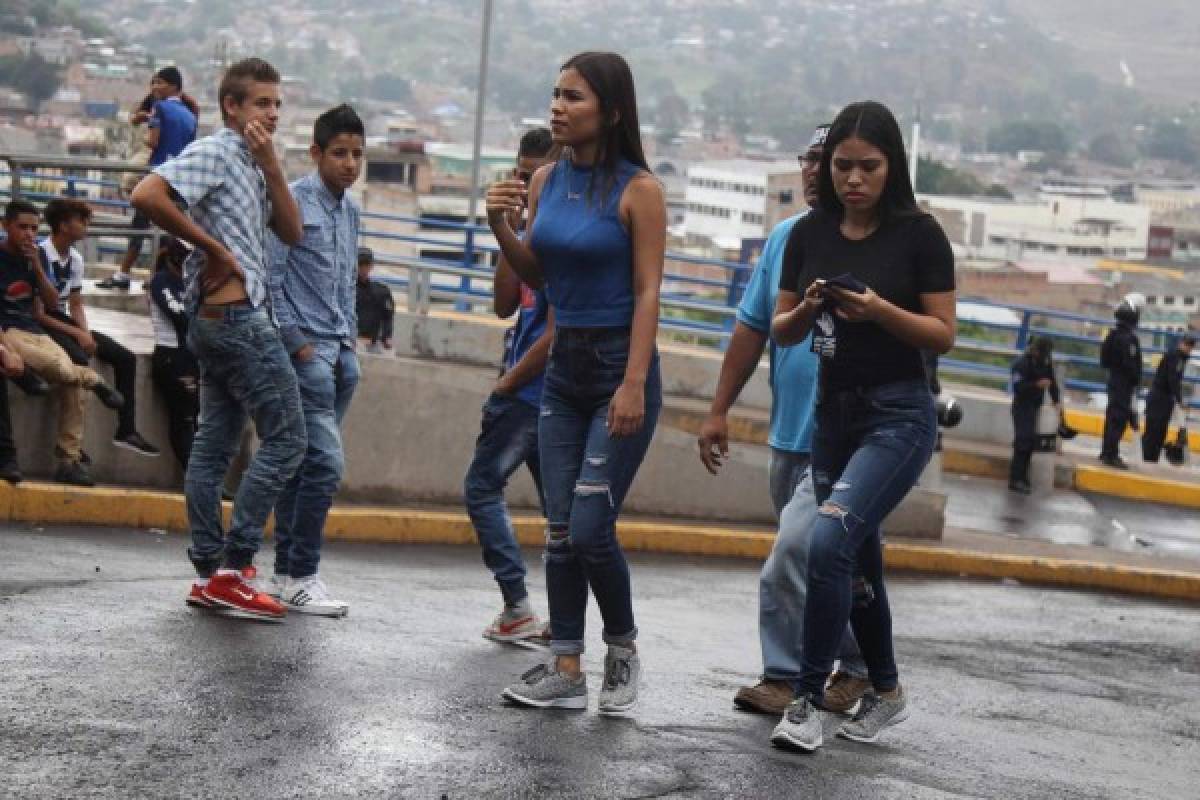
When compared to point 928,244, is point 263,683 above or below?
below

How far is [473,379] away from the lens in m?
12.6

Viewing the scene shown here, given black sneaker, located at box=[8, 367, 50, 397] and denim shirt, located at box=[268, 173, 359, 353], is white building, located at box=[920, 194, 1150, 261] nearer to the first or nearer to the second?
black sneaker, located at box=[8, 367, 50, 397]

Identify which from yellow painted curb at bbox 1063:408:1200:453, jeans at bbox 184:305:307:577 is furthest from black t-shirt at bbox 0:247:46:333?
yellow painted curb at bbox 1063:408:1200:453

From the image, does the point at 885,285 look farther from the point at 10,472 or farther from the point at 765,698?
the point at 10,472

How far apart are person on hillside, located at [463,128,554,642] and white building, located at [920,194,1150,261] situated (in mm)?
111545

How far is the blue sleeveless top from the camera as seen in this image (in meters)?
6.14

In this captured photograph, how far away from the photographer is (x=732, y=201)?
109 meters

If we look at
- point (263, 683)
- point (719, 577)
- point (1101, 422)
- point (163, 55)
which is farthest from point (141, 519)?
point (163, 55)

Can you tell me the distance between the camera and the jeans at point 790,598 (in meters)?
6.76

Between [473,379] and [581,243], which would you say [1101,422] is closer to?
[473,379]

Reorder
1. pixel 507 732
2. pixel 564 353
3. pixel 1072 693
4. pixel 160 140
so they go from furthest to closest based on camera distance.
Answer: pixel 160 140 → pixel 1072 693 → pixel 564 353 → pixel 507 732

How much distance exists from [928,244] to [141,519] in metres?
5.47

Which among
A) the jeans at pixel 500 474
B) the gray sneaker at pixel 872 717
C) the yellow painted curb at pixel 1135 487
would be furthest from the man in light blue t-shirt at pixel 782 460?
the yellow painted curb at pixel 1135 487

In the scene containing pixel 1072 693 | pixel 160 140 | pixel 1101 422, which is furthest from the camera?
pixel 1101 422
